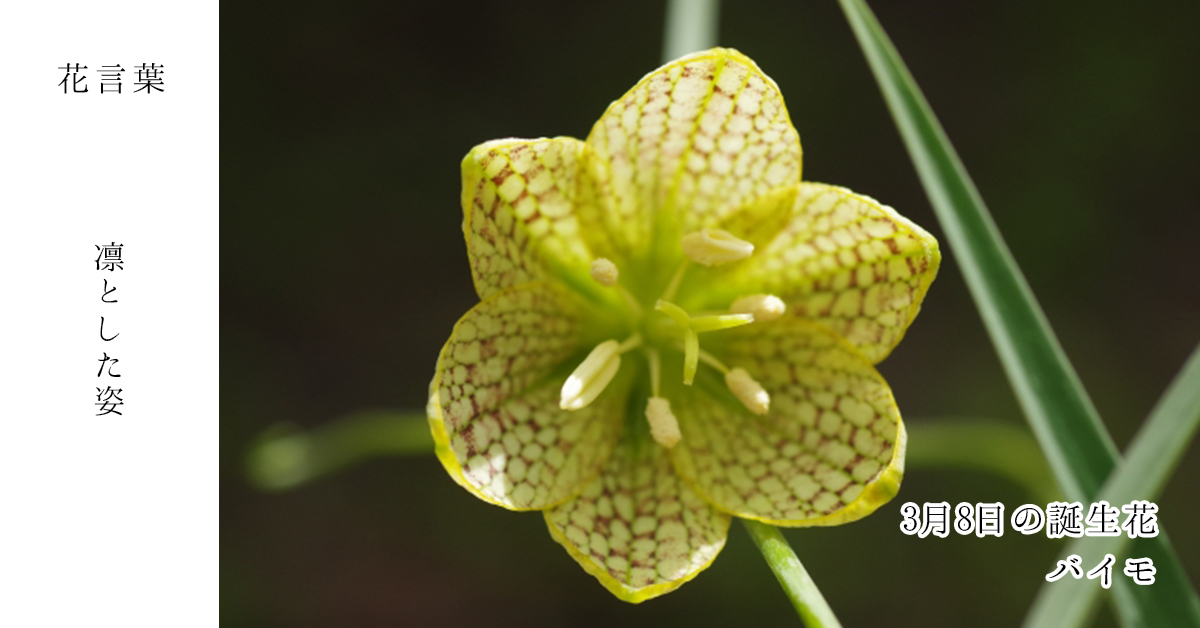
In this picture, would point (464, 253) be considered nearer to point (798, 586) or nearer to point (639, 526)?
point (639, 526)

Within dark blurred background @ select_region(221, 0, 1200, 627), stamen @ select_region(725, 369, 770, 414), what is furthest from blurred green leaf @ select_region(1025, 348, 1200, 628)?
dark blurred background @ select_region(221, 0, 1200, 627)

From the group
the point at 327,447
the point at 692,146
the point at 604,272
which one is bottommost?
the point at 327,447

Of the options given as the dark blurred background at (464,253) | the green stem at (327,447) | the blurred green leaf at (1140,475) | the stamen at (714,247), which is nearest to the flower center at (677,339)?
the stamen at (714,247)

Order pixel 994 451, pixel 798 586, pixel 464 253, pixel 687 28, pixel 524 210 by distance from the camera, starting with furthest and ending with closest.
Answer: pixel 464 253
pixel 994 451
pixel 687 28
pixel 524 210
pixel 798 586

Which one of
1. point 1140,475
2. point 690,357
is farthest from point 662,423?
point 1140,475

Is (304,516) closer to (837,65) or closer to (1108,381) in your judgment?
(837,65)

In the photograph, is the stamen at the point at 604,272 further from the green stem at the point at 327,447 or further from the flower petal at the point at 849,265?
the green stem at the point at 327,447

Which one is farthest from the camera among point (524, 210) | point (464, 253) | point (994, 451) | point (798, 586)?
point (464, 253)

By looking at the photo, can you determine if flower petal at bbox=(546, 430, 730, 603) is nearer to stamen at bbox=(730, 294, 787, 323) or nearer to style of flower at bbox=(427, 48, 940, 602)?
style of flower at bbox=(427, 48, 940, 602)
